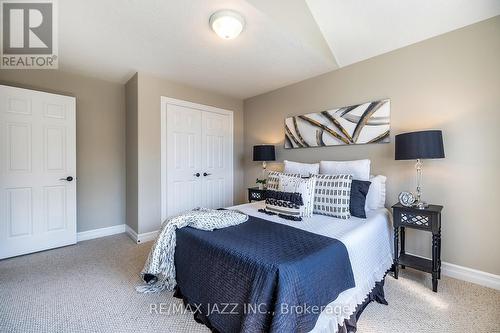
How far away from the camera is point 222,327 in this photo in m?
1.40

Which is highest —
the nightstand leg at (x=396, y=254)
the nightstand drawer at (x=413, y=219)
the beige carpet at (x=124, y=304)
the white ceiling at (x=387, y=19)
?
the white ceiling at (x=387, y=19)

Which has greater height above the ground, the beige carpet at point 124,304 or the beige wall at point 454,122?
the beige wall at point 454,122

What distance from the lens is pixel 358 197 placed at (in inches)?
89.0

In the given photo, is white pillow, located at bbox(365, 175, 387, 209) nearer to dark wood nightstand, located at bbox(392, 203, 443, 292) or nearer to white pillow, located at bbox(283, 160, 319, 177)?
dark wood nightstand, located at bbox(392, 203, 443, 292)

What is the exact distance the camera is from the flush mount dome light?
77.2 inches

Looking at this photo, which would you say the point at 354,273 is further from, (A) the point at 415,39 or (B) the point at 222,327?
(A) the point at 415,39

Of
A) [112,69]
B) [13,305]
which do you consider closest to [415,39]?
[112,69]

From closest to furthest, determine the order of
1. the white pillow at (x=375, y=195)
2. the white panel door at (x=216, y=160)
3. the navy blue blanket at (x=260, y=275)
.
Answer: the navy blue blanket at (x=260, y=275), the white pillow at (x=375, y=195), the white panel door at (x=216, y=160)

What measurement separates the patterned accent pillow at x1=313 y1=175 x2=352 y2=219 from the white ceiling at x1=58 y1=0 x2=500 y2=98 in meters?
1.48

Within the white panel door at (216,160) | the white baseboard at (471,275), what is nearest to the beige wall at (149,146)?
the white panel door at (216,160)

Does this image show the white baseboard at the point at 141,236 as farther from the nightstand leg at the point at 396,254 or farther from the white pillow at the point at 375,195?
the nightstand leg at the point at 396,254

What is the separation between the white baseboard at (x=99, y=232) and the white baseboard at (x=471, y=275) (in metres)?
4.16

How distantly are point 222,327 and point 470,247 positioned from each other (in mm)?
2376

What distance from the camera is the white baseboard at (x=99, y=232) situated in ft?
10.6
